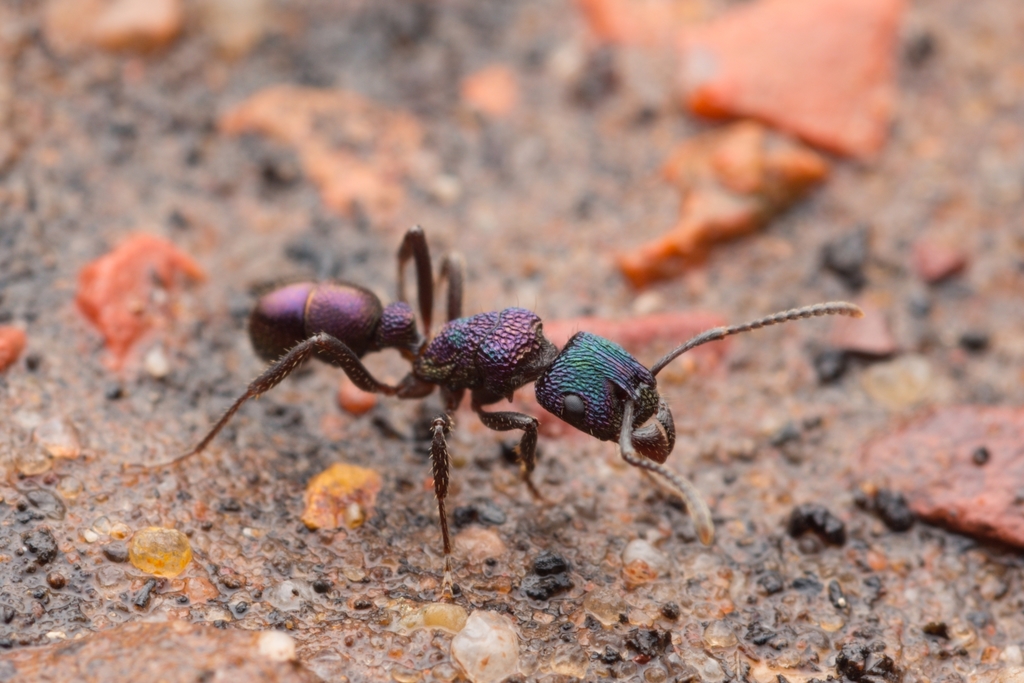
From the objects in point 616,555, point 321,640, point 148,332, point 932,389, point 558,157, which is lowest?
point 321,640

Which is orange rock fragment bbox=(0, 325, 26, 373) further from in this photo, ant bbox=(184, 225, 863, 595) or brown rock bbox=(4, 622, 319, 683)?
brown rock bbox=(4, 622, 319, 683)

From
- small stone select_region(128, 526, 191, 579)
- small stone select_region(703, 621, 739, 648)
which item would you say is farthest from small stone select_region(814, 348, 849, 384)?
small stone select_region(128, 526, 191, 579)

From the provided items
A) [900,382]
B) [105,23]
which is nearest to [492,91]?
[105,23]

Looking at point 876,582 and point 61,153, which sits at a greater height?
point 61,153

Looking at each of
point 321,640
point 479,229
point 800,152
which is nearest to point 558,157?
point 479,229

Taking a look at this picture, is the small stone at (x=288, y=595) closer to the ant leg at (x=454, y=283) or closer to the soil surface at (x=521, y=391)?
the soil surface at (x=521, y=391)

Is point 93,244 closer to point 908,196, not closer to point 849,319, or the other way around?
point 849,319

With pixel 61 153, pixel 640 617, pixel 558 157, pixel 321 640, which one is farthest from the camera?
pixel 558 157
